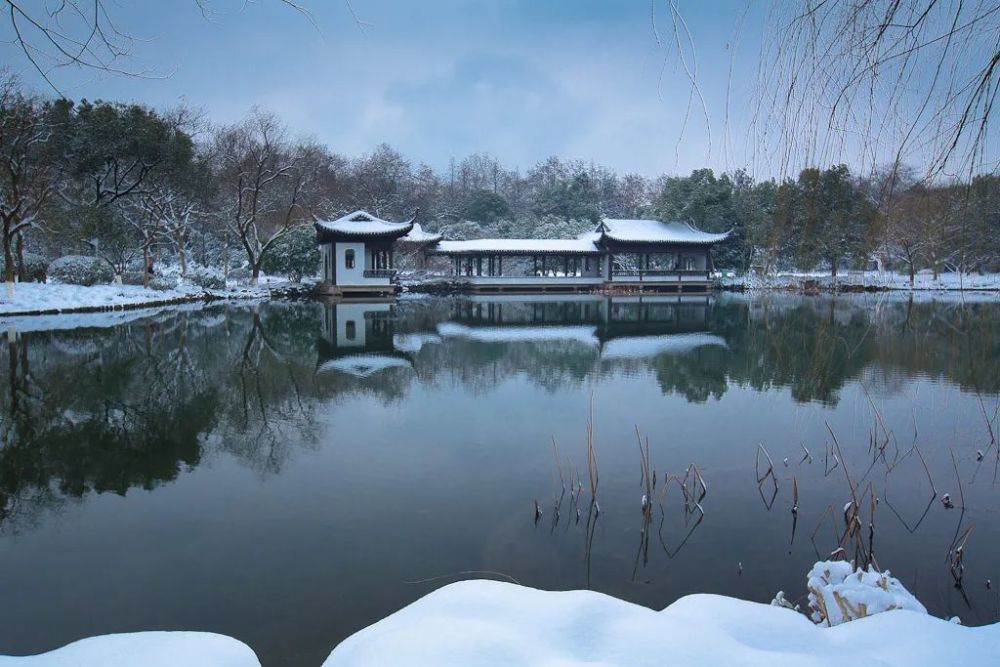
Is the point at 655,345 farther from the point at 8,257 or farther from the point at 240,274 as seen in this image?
the point at 240,274

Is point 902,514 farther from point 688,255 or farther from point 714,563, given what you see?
point 688,255

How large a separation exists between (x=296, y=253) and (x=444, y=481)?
85.2ft

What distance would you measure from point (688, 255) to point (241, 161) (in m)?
21.5

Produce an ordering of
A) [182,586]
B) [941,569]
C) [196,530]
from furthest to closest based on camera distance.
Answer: [196,530]
[941,569]
[182,586]

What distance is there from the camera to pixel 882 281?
3566 centimetres

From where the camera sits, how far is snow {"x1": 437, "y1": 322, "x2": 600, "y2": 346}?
47.5 ft

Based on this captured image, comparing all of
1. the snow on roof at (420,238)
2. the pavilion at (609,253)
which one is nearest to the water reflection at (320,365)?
the snow on roof at (420,238)

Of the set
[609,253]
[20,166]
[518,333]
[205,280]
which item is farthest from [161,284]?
[609,253]

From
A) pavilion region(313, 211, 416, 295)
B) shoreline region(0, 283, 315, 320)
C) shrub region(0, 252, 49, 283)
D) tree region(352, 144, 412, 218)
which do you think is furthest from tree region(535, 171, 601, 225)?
shrub region(0, 252, 49, 283)

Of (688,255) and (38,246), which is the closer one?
(38,246)

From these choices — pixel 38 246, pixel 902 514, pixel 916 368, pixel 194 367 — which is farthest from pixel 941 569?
pixel 38 246

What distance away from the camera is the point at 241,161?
27.8m

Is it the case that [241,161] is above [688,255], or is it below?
above

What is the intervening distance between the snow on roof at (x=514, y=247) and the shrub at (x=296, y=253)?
18.5 ft
